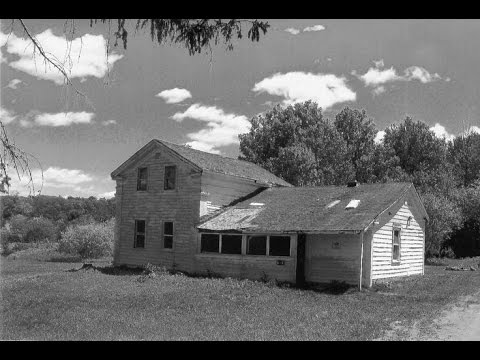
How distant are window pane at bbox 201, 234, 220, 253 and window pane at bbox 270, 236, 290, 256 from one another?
126 inches

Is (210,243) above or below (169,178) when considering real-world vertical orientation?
below

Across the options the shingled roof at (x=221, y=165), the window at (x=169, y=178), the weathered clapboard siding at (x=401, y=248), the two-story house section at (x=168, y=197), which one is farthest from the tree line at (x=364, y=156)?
the window at (x=169, y=178)

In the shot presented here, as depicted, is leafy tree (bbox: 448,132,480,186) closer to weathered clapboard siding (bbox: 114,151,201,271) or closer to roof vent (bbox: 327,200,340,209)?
roof vent (bbox: 327,200,340,209)

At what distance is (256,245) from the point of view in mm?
24672

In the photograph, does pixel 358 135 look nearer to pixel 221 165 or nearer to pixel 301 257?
pixel 221 165

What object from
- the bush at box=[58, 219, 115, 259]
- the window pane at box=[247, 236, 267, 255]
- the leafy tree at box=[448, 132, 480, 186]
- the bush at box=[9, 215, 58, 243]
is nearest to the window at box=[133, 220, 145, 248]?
the window pane at box=[247, 236, 267, 255]

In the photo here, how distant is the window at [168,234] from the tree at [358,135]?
33.6m

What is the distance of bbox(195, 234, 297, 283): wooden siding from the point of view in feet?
76.4

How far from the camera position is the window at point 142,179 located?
96.1 feet

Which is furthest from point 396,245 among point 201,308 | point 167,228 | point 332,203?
point 201,308

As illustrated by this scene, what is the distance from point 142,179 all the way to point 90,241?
601 inches
